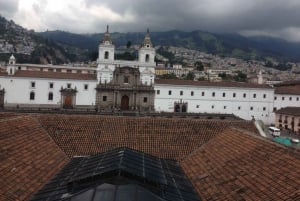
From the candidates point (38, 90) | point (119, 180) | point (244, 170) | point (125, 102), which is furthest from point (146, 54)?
point (119, 180)

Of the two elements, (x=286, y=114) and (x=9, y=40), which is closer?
(x=286, y=114)

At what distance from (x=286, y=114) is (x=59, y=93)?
105 ft

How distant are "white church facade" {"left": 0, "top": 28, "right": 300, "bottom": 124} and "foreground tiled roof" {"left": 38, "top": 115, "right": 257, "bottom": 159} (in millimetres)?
35721

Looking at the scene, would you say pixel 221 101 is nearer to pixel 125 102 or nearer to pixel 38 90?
pixel 125 102

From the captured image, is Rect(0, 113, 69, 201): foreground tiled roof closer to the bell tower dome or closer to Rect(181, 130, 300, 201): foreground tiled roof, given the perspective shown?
Rect(181, 130, 300, 201): foreground tiled roof

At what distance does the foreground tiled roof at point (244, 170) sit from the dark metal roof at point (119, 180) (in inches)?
25.2

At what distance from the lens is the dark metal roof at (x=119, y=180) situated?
8.72 meters

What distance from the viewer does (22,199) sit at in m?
9.11

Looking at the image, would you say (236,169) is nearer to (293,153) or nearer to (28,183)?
(293,153)

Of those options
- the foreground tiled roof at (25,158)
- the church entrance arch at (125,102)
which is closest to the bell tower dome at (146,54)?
the church entrance arch at (125,102)

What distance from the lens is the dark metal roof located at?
8.72 m

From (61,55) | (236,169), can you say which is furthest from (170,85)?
(61,55)

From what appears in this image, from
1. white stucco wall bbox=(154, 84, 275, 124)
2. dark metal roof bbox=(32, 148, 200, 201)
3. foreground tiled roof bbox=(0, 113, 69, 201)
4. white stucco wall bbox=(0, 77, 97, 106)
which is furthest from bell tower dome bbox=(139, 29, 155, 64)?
dark metal roof bbox=(32, 148, 200, 201)

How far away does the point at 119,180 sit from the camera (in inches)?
363
